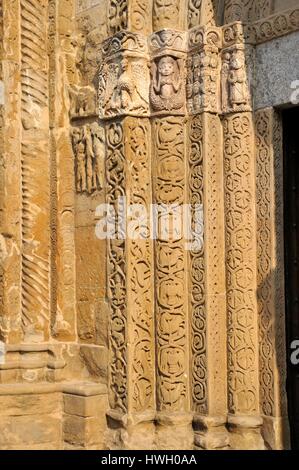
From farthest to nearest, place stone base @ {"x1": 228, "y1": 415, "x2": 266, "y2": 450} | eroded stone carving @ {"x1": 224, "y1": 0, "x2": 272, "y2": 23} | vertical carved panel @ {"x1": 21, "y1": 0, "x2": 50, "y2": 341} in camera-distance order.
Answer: vertical carved panel @ {"x1": 21, "y1": 0, "x2": 50, "y2": 341} < eroded stone carving @ {"x1": 224, "y1": 0, "x2": 272, "y2": 23} < stone base @ {"x1": 228, "y1": 415, "x2": 266, "y2": 450}

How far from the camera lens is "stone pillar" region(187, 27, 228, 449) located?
17.7ft

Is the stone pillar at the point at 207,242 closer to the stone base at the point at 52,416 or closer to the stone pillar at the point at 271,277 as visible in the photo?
the stone pillar at the point at 271,277

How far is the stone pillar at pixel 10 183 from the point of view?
594 cm

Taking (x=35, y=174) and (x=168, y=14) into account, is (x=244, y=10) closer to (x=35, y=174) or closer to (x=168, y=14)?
(x=168, y=14)

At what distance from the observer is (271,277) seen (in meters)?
5.34

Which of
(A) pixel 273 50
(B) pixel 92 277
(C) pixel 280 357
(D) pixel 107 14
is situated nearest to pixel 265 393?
(C) pixel 280 357

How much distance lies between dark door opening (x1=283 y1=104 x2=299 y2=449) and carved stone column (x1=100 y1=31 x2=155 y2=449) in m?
0.92

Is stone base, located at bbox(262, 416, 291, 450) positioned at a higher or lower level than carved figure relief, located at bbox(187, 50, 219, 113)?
lower

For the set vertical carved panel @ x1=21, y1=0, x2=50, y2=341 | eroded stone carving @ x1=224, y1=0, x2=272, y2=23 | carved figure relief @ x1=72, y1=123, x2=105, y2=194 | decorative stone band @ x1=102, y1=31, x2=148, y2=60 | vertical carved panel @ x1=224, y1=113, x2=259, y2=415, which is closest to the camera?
vertical carved panel @ x1=224, y1=113, x2=259, y2=415

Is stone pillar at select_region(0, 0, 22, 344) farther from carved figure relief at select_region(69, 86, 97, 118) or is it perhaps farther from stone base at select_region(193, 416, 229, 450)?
stone base at select_region(193, 416, 229, 450)

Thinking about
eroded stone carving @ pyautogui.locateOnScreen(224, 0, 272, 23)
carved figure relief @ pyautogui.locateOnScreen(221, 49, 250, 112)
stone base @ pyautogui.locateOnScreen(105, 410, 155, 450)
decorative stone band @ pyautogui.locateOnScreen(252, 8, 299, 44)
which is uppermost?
eroded stone carving @ pyautogui.locateOnScreen(224, 0, 272, 23)

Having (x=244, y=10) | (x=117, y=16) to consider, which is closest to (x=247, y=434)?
(x=244, y=10)

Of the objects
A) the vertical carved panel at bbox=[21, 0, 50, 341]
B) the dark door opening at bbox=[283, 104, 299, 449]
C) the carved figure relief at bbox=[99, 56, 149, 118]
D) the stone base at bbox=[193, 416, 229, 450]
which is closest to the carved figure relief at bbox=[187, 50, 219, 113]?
the carved figure relief at bbox=[99, 56, 149, 118]

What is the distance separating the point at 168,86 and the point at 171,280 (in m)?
1.32
